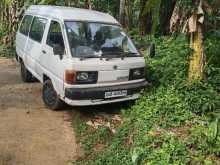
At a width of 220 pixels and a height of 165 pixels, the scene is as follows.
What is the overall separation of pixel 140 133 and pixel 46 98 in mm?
2709

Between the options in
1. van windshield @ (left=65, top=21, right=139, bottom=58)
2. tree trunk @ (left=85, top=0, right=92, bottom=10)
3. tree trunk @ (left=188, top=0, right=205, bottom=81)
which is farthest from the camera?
tree trunk @ (left=85, top=0, right=92, bottom=10)

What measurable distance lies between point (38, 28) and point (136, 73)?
2711 millimetres

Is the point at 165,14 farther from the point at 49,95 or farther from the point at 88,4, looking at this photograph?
the point at 49,95

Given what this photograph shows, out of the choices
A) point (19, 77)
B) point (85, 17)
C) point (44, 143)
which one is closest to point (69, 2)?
point (19, 77)

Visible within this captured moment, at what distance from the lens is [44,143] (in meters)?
6.48

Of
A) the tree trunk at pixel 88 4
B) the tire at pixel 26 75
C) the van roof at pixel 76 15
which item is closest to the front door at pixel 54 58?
the van roof at pixel 76 15

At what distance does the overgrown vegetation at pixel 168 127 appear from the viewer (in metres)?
5.37

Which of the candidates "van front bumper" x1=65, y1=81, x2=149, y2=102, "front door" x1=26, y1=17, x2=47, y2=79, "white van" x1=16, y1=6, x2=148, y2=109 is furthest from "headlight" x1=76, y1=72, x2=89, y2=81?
"front door" x1=26, y1=17, x2=47, y2=79

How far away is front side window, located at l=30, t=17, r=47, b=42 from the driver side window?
0.43 meters

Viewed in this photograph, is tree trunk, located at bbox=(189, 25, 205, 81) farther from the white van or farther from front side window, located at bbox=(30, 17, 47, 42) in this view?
front side window, located at bbox=(30, 17, 47, 42)

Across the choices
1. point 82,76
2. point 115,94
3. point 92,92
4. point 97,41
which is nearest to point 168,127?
point 115,94

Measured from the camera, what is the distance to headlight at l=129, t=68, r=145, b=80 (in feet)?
24.7

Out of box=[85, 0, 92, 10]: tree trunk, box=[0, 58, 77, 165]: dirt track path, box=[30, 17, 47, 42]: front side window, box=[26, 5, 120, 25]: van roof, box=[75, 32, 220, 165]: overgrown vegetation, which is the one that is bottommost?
box=[0, 58, 77, 165]: dirt track path

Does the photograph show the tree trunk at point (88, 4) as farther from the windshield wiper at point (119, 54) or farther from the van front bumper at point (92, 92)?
the van front bumper at point (92, 92)
